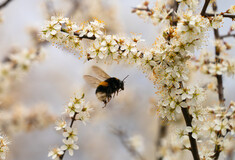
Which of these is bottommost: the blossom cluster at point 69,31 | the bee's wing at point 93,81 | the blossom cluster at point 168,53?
the blossom cluster at point 168,53

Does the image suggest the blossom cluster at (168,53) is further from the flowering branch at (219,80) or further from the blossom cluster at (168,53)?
the flowering branch at (219,80)

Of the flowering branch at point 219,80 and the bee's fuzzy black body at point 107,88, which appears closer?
the bee's fuzzy black body at point 107,88

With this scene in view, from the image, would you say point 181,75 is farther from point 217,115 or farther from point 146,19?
point 146,19

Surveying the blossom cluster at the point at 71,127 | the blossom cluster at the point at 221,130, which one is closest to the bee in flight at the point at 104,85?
the blossom cluster at the point at 71,127

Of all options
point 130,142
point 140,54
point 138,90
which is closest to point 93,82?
point 140,54

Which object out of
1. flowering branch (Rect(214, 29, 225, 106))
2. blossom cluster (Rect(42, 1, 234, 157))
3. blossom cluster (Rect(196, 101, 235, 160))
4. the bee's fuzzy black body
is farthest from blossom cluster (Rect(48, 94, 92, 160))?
flowering branch (Rect(214, 29, 225, 106))

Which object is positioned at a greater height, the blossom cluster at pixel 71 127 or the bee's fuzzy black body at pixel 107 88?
the bee's fuzzy black body at pixel 107 88

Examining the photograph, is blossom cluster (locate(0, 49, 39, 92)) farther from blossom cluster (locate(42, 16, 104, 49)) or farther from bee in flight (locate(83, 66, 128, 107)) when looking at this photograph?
blossom cluster (locate(42, 16, 104, 49))
